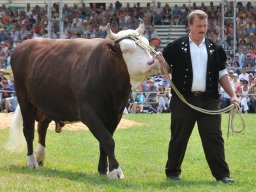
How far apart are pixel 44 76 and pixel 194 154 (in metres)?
3.42

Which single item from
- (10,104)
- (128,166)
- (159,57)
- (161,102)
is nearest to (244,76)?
(161,102)

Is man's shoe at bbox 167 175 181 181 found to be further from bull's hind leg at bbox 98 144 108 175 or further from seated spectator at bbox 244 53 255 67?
seated spectator at bbox 244 53 255 67

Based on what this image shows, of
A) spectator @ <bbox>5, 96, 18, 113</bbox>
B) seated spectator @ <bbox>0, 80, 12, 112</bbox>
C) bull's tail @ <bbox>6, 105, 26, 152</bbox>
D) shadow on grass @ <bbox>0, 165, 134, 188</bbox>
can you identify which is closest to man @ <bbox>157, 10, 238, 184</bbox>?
shadow on grass @ <bbox>0, 165, 134, 188</bbox>

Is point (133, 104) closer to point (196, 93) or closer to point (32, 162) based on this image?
point (32, 162)

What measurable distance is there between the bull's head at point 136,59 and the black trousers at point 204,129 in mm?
467

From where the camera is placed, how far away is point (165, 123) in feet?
63.2

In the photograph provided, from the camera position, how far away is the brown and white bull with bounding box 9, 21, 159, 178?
28.3ft

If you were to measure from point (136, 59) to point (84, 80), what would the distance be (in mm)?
960

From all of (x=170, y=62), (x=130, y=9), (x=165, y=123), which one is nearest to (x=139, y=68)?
(x=170, y=62)

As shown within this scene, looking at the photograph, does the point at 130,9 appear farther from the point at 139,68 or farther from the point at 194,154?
the point at 139,68

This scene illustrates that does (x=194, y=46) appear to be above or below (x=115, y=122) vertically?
above

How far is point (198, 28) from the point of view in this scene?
813 cm

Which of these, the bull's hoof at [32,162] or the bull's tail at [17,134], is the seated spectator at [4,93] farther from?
the bull's hoof at [32,162]

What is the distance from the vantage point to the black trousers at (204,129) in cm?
827
